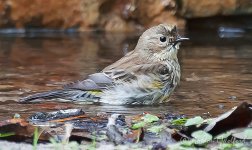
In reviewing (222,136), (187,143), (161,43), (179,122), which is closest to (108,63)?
(161,43)

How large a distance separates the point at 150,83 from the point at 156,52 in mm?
627

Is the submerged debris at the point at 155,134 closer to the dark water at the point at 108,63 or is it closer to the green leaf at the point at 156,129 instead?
the green leaf at the point at 156,129

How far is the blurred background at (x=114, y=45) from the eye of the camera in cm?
720

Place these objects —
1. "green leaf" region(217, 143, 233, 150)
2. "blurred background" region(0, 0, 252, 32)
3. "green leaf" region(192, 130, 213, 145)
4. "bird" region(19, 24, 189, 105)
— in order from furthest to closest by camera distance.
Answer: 1. "blurred background" region(0, 0, 252, 32)
2. "bird" region(19, 24, 189, 105)
3. "green leaf" region(192, 130, 213, 145)
4. "green leaf" region(217, 143, 233, 150)

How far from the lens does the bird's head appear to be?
767 cm

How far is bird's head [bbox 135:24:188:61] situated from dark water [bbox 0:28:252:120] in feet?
1.42

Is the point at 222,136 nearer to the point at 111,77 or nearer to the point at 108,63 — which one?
the point at 111,77

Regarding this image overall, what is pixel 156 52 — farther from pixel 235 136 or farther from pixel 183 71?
pixel 235 136

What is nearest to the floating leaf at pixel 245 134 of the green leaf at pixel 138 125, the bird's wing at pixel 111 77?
the green leaf at pixel 138 125

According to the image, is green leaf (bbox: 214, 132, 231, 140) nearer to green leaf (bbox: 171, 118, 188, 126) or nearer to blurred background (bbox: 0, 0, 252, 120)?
green leaf (bbox: 171, 118, 188, 126)

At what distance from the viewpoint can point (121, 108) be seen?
22.4ft

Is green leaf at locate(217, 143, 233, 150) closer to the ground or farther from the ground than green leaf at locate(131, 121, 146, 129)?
closer to the ground

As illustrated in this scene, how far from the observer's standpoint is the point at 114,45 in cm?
1179

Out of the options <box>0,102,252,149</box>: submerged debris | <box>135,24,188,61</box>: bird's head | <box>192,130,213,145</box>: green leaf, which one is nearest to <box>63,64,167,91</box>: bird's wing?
<box>135,24,188,61</box>: bird's head
